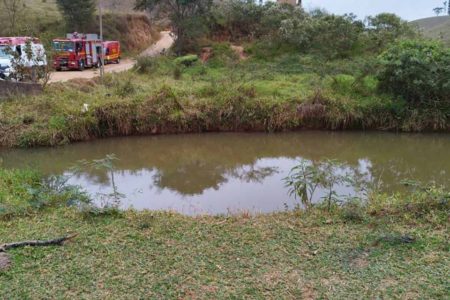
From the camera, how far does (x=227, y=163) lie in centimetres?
1101

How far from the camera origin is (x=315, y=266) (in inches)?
167

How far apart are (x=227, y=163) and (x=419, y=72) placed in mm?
6969

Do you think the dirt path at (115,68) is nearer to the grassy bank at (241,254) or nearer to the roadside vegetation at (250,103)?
the roadside vegetation at (250,103)

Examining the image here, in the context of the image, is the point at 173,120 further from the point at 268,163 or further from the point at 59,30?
the point at 59,30

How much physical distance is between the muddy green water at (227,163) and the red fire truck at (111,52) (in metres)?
12.6

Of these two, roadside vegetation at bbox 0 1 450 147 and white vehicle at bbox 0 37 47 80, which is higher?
white vehicle at bbox 0 37 47 80

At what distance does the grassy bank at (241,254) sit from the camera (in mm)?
3828

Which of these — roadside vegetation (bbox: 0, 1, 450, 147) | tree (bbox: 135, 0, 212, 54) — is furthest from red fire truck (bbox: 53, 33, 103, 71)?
roadside vegetation (bbox: 0, 1, 450, 147)

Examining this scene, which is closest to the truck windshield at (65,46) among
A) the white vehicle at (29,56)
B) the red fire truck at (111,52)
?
the red fire truck at (111,52)

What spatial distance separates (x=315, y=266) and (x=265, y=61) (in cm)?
1839

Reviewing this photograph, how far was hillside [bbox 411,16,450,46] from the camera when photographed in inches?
821

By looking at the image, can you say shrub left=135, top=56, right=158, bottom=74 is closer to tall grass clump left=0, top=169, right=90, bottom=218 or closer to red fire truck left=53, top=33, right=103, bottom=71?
red fire truck left=53, top=33, right=103, bottom=71

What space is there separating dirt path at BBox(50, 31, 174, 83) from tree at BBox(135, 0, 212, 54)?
Result: 1.72 m

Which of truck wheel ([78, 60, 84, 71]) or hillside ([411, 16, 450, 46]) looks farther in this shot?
truck wheel ([78, 60, 84, 71])
